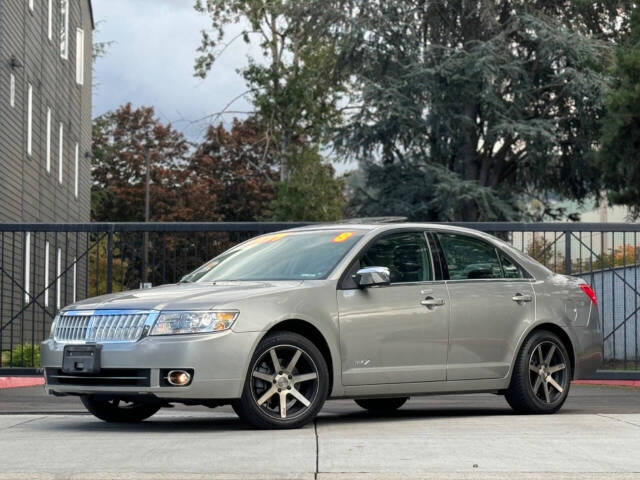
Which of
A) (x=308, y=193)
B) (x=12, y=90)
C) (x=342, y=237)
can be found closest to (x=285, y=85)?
(x=308, y=193)

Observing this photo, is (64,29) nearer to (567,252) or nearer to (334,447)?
(567,252)

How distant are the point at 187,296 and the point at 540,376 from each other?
11.3 ft

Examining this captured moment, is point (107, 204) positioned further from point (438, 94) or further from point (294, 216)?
point (438, 94)

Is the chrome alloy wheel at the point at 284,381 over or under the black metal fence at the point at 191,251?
under

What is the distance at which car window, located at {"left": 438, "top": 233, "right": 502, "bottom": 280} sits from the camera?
36.1 ft

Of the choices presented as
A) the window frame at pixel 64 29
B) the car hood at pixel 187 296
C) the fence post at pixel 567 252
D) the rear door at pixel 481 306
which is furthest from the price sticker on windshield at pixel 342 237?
the window frame at pixel 64 29

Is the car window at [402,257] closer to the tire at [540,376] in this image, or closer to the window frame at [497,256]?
the window frame at [497,256]

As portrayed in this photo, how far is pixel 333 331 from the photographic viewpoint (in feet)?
32.3

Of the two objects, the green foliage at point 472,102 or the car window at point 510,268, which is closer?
the car window at point 510,268

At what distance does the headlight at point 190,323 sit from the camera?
9188 millimetres

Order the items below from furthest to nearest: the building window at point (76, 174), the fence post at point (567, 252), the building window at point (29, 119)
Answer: the building window at point (76, 174) → the building window at point (29, 119) → the fence post at point (567, 252)

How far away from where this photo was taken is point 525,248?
17.0 metres

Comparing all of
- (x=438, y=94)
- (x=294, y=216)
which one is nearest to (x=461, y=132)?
(x=438, y=94)

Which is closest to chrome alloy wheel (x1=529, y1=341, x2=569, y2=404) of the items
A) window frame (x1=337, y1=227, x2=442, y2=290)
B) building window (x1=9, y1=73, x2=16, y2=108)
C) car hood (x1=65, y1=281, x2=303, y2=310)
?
window frame (x1=337, y1=227, x2=442, y2=290)
